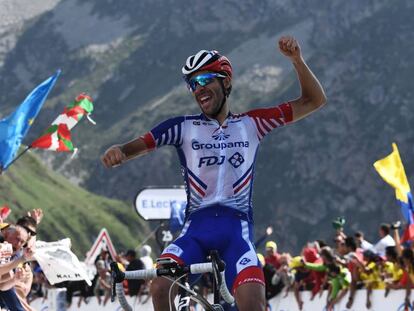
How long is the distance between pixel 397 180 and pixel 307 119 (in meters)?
125

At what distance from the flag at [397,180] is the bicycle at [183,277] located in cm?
1244

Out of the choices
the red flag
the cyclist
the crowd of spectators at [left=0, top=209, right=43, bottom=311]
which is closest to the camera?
the cyclist

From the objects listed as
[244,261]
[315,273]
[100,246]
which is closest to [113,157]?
[244,261]

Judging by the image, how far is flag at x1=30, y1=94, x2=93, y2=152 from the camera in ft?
76.3

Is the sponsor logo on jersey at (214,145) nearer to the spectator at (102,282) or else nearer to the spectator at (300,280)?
the spectator at (300,280)

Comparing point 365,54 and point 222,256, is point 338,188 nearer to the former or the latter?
point 365,54

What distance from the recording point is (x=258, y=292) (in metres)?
8.23

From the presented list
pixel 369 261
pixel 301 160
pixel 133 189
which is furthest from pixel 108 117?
pixel 369 261

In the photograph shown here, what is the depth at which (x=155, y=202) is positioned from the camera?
22.0m

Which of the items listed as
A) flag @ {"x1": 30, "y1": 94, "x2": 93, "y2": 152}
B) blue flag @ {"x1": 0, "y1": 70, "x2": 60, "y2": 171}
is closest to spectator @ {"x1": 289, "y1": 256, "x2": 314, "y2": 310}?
blue flag @ {"x1": 0, "y1": 70, "x2": 60, "y2": 171}

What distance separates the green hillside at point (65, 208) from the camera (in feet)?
402

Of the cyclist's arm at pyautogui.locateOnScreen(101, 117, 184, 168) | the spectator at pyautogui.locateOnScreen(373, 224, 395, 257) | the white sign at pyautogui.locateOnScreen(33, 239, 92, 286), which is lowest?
the spectator at pyautogui.locateOnScreen(373, 224, 395, 257)

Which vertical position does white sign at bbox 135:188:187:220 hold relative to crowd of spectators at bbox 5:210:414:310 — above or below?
above

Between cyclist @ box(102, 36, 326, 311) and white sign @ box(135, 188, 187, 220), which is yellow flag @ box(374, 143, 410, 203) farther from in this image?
cyclist @ box(102, 36, 326, 311)
